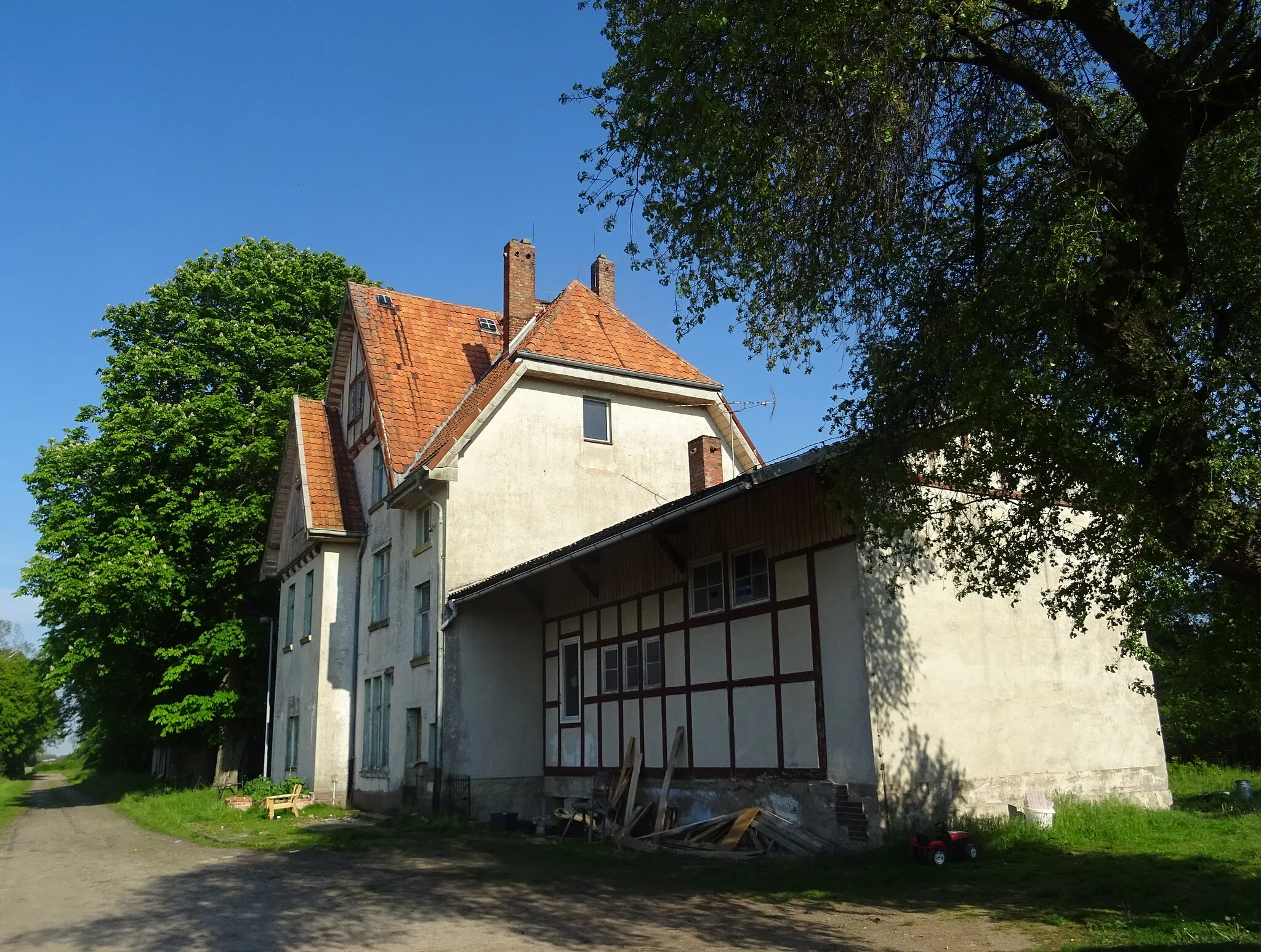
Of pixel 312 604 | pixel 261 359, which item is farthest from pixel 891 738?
pixel 261 359

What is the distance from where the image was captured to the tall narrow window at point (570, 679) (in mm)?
19547

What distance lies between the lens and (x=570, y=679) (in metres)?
19.8

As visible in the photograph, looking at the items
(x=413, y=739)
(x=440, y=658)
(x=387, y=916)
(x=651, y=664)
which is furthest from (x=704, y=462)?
Result: (x=387, y=916)

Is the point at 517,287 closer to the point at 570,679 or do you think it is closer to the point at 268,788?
the point at 570,679

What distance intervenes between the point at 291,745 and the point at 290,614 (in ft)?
12.3

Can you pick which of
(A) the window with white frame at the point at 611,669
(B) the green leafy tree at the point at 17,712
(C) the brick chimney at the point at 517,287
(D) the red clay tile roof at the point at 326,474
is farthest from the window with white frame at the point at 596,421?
(B) the green leafy tree at the point at 17,712

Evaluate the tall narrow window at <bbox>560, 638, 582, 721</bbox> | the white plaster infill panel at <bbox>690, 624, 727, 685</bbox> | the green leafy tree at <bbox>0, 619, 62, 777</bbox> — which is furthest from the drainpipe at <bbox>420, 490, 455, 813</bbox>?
the green leafy tree at <bbox>0, 619, 62, 777</bbox>

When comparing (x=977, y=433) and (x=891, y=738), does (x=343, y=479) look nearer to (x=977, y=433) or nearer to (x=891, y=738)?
(x=891, y=738)

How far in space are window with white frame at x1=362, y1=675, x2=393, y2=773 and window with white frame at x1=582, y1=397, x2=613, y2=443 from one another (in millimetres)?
7119

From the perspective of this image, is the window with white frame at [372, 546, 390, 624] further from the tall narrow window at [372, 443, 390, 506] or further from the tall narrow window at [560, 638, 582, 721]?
the tall narrow window at [560, 638, 582, 721]

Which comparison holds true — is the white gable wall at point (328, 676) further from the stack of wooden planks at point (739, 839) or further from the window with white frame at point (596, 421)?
the stack of wooden planks at point (739, 839)

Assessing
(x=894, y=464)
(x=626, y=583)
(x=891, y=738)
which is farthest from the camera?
(x=626, y=583)

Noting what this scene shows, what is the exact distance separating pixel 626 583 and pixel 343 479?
40.1 ft

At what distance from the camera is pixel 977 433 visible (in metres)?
8.83
